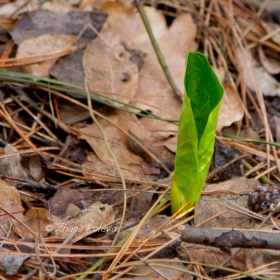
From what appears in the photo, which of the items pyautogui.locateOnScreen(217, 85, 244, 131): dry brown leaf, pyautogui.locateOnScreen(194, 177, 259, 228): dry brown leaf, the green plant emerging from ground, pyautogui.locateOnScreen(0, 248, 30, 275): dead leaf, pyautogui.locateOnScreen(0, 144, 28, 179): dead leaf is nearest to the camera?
pyautogui.locateOnScreen(0, 248, 30, 275): dead leaf

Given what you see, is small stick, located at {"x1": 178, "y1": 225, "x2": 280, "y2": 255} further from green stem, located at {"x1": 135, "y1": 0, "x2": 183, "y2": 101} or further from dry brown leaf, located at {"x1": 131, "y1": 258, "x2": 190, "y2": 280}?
green stem, located at {"x1": 135, "y1": 0, "x2": 183, "y2": 101}

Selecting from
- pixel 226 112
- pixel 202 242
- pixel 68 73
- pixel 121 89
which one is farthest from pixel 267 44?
pixel 202 242

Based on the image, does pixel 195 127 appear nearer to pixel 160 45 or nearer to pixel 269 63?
pixel 160 45

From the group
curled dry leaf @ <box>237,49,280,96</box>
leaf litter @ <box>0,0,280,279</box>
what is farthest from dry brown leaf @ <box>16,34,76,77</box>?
curled dry leaf @ <box>237,49,280,96</box>

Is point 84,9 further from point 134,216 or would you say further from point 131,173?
point 134,216

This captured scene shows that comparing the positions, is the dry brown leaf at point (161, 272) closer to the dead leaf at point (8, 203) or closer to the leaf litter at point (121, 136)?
the leaf litter at point (121, 136)
